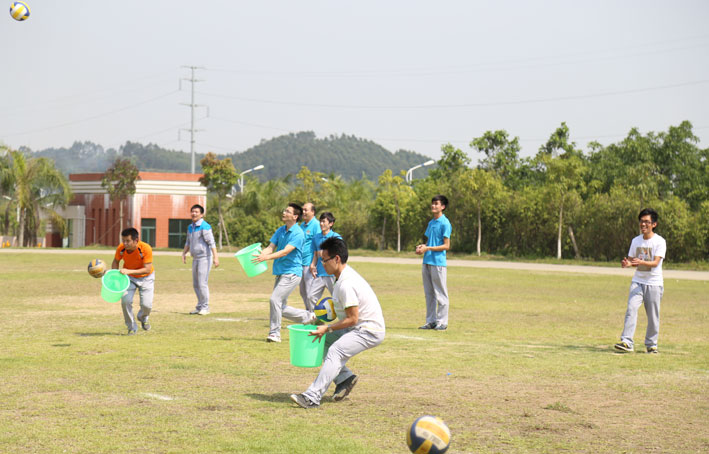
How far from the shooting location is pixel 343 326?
23.5ft

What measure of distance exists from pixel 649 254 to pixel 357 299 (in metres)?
5.29

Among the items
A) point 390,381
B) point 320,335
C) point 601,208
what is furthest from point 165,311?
point 601,208

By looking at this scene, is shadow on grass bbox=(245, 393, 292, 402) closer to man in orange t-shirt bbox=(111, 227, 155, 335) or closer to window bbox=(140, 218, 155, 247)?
man in orange t-shirt bbox=(111, 227, 155, 335)

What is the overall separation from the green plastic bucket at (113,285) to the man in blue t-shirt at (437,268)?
479 cm

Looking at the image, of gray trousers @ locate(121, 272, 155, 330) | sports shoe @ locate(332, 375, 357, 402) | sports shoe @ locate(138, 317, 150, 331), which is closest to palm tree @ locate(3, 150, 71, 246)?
sports shoe @ locate(138, 317, 150, 331)

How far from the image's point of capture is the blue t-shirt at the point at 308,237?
12.7m

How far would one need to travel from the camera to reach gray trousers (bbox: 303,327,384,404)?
280 inches

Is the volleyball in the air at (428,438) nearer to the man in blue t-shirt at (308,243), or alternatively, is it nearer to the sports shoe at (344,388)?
the sports shoe at (344,388)

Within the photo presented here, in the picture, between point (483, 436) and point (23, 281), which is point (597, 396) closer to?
point (483, 436)

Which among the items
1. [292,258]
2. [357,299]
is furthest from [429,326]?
[357,299]

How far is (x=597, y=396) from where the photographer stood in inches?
311

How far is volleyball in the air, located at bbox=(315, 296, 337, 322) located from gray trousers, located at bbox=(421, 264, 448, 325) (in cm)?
580

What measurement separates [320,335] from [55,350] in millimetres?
4855

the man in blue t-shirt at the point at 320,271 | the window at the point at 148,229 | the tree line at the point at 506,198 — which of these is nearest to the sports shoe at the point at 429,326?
the man in blue t-shirt at the point at 320,271
